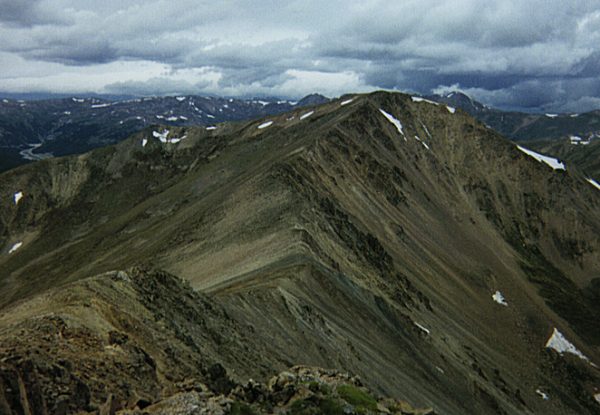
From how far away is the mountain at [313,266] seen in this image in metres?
25.9

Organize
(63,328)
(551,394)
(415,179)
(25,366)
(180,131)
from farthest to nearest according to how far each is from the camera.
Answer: (180,131)
(415,179)
(551,394)
(63,328)
(25,366)

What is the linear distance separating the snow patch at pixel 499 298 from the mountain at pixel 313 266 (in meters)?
0.33

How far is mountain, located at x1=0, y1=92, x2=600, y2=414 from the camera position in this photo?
25.9 metres

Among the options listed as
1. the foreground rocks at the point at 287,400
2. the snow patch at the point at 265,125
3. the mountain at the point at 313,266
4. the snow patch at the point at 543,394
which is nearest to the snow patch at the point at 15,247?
the mountain at the point at 313,266

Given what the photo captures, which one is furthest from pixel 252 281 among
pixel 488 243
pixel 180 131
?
pixel 180 131

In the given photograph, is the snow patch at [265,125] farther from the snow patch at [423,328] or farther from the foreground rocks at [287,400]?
the foreground rocks at [287,400]

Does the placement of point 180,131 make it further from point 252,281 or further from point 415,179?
point 252,281

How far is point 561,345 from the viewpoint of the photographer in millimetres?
92312

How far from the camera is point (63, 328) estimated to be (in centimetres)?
2330

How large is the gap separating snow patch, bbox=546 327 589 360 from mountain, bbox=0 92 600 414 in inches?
18.7

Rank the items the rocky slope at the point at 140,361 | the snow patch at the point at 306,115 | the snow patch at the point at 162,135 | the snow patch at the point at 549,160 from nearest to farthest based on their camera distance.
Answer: the rocky slope at the point at 140,361, the snow patch at the point at 306,115, the snow patch at the point at 549,160, the snow patch at the point at 162,135

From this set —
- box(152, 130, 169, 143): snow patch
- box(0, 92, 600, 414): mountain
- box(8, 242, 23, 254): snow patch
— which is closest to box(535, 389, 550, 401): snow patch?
box(0, 92, 600, 414): mountain

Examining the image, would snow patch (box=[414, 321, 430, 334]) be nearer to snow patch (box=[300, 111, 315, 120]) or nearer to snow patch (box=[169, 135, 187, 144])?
snow patch (box=[300, 111, 315, 120])

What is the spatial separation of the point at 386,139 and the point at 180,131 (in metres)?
83.2
